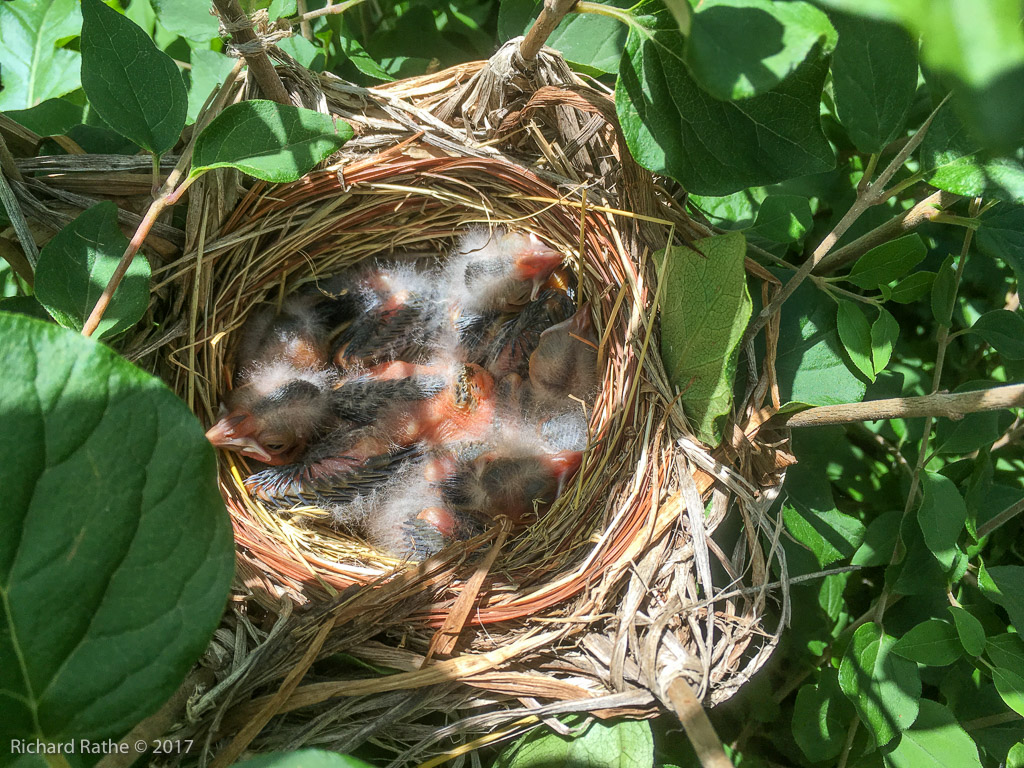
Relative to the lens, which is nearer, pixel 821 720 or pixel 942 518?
pixel 942 518

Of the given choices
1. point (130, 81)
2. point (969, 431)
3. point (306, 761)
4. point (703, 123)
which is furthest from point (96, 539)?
point (969, 431)

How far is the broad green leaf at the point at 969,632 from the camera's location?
87 centimetres

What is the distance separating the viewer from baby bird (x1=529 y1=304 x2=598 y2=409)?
4.37 feet

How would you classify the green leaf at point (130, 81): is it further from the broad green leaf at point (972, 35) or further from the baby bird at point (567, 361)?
the broad green leaf at point (972, 35)

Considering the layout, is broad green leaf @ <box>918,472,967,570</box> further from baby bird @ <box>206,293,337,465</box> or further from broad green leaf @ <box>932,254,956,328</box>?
baby bird @ <box>206,293,337,465</box>

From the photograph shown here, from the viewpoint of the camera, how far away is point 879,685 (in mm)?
927

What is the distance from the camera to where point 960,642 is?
0.91 m

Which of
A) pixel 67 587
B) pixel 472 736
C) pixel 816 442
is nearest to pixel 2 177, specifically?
pixel 67 587

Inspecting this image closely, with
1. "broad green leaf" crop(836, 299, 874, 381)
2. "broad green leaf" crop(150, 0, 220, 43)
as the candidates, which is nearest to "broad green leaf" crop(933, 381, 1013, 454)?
"broad green leaf" crop(836, 299, 874, 381)

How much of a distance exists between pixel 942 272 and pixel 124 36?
110 cm

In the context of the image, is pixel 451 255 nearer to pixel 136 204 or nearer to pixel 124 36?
pixel 136 204

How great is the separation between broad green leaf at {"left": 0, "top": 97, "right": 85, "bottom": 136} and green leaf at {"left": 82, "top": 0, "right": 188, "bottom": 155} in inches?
13.6

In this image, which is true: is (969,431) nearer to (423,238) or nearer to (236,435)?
(423,238)

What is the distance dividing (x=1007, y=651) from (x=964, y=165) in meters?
0.65
